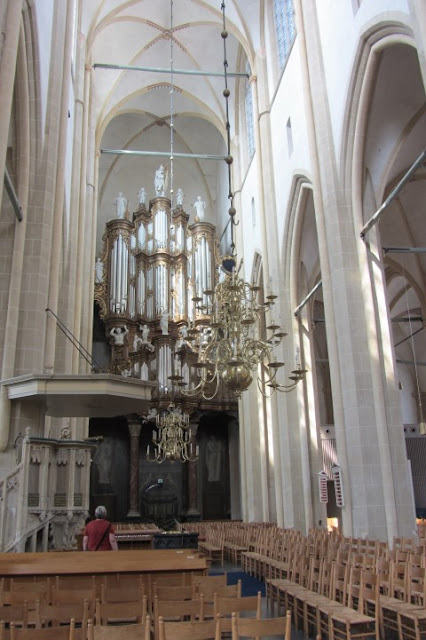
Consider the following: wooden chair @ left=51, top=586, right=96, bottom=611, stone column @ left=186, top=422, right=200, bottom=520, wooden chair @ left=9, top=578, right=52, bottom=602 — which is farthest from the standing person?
stone column @ left=186, top=422, right=200, bottom=520

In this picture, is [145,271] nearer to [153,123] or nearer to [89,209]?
[89,209]

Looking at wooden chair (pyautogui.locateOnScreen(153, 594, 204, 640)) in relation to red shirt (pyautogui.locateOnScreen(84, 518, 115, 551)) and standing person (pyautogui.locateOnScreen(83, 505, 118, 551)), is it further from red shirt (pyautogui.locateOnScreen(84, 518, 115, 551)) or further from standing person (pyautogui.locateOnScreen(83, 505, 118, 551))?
red shirt (pyautogui.locateOnScreen(84, 518, 115, 551))

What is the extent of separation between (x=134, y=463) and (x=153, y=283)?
285 inches

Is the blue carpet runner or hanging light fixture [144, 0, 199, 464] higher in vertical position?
hanging light fixture [144, 0, 199, 464]

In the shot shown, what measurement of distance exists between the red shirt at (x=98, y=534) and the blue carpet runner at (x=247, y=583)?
7.12 ft

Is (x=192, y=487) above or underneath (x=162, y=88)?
underneath

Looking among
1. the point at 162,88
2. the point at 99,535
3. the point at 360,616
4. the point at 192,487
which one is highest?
the point at 162,88

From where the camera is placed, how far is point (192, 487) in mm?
21938

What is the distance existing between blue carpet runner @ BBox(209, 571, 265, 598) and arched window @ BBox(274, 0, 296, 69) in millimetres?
13193

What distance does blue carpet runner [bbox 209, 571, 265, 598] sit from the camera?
28.0 feet

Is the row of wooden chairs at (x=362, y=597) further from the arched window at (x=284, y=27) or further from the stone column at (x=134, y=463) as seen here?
the stone column at (x=134, y=463)

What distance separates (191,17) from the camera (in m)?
21.5

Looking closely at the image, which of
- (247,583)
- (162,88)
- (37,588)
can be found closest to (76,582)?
(37,588)

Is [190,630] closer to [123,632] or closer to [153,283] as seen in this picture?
[123,632]
